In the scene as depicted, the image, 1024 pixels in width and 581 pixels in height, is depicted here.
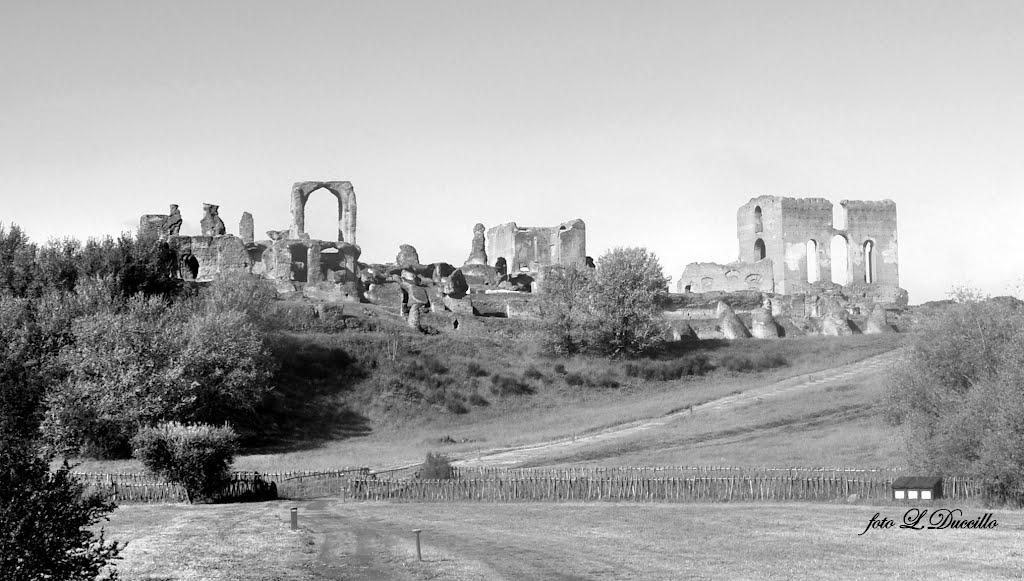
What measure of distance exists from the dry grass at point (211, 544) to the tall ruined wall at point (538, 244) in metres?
61.3

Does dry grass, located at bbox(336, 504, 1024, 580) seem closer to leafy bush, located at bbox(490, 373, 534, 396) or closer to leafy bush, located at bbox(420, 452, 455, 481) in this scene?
leafy bush, located at bbox(420, 452, 455, 481)

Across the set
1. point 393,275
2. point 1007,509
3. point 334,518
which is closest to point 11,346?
point 334,518

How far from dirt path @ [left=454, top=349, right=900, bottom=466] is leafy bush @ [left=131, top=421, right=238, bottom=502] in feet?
30.0

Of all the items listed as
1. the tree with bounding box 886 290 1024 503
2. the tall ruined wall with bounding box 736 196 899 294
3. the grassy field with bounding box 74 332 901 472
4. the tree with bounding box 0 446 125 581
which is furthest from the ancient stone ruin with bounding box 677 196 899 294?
the tree with bounding box 0 446 125 581

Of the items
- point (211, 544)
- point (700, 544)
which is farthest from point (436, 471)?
point (700, 544)

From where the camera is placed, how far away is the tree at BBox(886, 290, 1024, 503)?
26188 millimetres

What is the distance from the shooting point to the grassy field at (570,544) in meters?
17.8

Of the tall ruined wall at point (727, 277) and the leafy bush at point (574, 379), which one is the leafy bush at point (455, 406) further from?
the tall ruined wall at point (727, 277)

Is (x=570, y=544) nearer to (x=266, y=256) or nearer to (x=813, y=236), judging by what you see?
(x=266, y=256)

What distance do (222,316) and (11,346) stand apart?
33544 mm

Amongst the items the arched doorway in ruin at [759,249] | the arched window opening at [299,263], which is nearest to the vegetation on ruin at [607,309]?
the arched window opening at [299,263]

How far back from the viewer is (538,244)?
91562 mm

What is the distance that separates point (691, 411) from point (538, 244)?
45.6 m

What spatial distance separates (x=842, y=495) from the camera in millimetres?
28031
